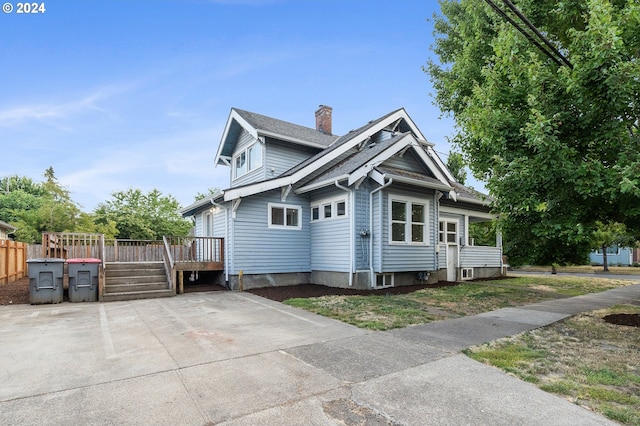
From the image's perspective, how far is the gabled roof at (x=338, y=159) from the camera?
1098 cm

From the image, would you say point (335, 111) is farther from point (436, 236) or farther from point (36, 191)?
point (36, 191)

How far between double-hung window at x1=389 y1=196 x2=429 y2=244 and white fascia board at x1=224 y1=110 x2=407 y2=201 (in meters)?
3.18

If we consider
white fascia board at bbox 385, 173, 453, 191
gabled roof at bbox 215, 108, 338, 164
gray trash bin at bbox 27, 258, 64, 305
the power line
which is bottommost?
gray trash bin at bbox 27, 258, 64, 305

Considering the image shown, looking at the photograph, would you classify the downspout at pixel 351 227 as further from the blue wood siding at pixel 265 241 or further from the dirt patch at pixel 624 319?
the dirt patch at pixel 624 319

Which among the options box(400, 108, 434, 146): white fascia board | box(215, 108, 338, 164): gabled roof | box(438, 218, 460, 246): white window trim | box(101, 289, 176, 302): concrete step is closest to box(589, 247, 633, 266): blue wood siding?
box(438, 218, 460, 246): white window trim

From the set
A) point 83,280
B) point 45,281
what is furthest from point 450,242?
point 45,281

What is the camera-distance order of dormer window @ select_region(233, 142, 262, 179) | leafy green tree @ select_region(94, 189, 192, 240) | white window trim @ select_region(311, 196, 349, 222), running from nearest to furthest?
1. white window trim @ select_region(311, 196, 349, 222)
2. dormer window @ select_region(233, 142, 262, 179)
3. leafy green tree @ select_region(94, 189, 192, 240)

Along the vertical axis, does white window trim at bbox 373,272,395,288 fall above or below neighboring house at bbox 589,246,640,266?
above

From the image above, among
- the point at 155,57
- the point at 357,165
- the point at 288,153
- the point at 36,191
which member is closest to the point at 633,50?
the point at 357,165

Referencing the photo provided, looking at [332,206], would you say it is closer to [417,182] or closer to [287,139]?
[417,182]

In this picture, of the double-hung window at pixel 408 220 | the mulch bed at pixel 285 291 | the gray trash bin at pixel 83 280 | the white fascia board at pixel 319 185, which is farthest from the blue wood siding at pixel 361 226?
the gray trash bin at pixel 83 280

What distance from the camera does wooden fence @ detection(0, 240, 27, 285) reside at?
1233 cm

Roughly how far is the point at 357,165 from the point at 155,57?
405 inches

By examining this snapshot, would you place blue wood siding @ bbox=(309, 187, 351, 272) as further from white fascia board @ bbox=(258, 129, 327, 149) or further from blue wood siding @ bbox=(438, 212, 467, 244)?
blue wood siding @ bbox=(438, 212, 467, 244)
